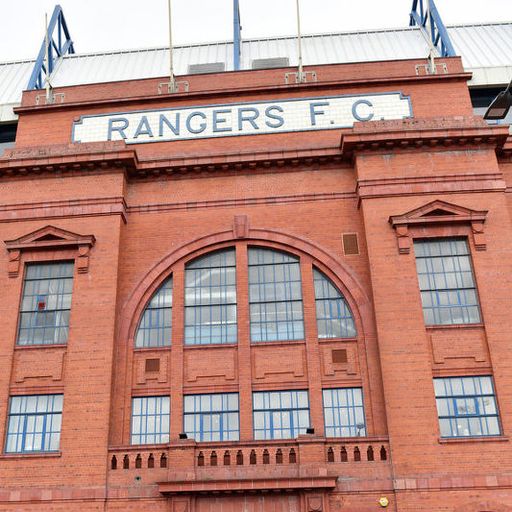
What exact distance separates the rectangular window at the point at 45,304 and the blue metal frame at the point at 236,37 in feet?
45.3

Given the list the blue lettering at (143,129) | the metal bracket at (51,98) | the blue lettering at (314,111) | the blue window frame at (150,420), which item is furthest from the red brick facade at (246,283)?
the metal bracket at (51,98)

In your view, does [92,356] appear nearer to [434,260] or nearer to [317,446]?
[317,446]

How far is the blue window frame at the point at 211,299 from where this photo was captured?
21.9 m

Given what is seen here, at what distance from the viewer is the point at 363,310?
21594 millimetres

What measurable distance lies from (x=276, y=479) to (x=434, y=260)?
8674mm

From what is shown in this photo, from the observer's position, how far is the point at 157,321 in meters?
22.4

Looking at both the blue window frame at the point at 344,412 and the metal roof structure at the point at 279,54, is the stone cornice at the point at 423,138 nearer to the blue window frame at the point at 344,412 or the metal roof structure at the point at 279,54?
the blue window frame at the point at 344,412

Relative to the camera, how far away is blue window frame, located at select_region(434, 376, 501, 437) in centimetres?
1936

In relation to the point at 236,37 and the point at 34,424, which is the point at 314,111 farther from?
the point at 34,424

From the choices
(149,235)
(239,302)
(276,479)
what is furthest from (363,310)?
(149,235)

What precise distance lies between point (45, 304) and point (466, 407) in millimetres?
13633

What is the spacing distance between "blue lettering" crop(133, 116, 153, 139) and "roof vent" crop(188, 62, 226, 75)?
755 cm

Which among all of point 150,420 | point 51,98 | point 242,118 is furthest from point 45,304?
point 242,118

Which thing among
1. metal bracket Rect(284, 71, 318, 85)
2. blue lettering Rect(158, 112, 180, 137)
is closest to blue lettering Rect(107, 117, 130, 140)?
blue lettering Rect(158, 112, 180, 137)
